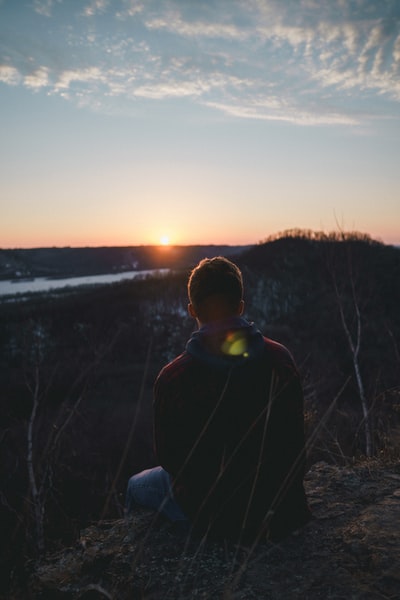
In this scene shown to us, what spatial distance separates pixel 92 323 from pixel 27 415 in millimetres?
18508

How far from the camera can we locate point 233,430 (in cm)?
218

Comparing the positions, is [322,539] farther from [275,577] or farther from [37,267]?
[37,267]

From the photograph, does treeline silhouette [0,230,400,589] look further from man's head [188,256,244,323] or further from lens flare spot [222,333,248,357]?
man's head [188,256,244,323]

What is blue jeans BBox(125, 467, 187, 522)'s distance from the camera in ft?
8.63

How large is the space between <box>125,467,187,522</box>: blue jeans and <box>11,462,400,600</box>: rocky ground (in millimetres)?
116

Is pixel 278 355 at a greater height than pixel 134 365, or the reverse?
pixel 278 355

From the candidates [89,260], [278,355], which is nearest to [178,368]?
[278,355]

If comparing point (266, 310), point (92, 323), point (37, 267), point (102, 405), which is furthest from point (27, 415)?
point (37, 267)

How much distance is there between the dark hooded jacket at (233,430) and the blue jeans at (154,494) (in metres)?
0.29

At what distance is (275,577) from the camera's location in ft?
6.91

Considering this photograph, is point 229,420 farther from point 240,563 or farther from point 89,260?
point 89,260

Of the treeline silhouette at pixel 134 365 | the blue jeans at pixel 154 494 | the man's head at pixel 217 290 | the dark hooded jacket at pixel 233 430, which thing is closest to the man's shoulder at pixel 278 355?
the dark hooded jacket at pixel 233 430

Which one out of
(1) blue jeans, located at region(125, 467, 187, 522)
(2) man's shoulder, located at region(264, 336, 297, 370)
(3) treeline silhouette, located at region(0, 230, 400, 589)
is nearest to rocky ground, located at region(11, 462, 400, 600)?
(1) blue jeans, located at region(125, 467, 187, 522)

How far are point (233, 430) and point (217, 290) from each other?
2.62 feet
